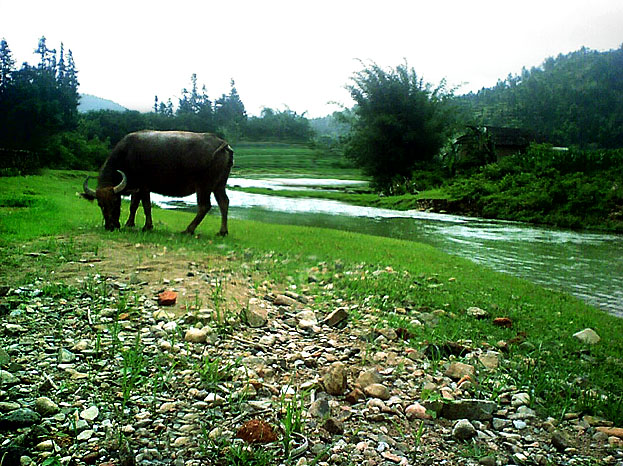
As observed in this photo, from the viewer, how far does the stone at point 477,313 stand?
5.33 meters

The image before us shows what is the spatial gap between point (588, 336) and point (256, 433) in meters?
3.66

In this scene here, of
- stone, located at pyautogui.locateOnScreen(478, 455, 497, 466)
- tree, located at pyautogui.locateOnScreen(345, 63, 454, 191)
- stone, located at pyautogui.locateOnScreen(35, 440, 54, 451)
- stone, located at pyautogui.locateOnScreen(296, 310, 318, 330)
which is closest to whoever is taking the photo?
stone, located at pyautogui.locateOnScreen(35, 440, 54, 451)

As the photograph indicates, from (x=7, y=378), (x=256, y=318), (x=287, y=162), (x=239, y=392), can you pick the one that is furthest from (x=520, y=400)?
(x=287, y=162)

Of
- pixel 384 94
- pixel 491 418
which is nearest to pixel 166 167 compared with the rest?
pixel 491 418

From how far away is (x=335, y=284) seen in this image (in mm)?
6219

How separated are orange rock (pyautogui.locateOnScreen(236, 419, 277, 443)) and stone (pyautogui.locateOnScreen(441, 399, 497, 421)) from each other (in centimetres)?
113

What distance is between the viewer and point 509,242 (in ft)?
43.8

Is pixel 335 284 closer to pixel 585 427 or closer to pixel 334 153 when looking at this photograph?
pixel 585 427

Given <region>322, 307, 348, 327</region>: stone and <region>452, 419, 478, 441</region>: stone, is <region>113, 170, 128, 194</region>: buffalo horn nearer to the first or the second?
<region>322, 307, 348, 327</region>: stone

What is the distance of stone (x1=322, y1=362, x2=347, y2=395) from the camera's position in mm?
3361

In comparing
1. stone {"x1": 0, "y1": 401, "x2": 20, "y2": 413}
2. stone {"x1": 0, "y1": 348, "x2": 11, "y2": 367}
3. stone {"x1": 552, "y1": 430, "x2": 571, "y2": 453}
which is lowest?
stone {"x1": 552, "y1": 430, "x2": 571, "y2": 453}

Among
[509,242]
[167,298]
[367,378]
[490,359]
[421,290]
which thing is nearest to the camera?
[367,378]

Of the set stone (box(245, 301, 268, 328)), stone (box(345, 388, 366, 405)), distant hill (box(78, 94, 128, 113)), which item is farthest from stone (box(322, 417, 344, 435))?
distant hill (box(78, 94, 128, 113))

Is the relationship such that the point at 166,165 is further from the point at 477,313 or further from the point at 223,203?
the point at 477,313
